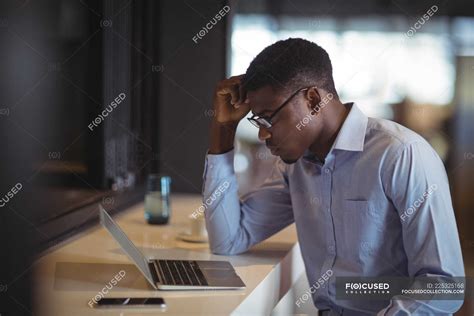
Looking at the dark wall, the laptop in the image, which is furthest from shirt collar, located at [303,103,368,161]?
the dark wall

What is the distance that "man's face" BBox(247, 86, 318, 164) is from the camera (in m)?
1.58

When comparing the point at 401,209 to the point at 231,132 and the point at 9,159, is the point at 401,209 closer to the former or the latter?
the point at 231,132

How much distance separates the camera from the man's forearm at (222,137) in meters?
1.78

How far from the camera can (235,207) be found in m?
1.79

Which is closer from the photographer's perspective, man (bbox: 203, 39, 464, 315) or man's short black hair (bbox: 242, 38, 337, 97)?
man (bbox: 203, 39, 464, 315)

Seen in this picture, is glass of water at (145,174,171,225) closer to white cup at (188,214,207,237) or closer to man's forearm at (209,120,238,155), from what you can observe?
white cup at (188,214,207,237)

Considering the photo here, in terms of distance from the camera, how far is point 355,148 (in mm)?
1567

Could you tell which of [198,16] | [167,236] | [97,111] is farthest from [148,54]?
[167,236]

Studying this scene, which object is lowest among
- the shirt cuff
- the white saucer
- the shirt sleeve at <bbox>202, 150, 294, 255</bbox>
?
the white saucer

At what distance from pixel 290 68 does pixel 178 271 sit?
51 centimetres

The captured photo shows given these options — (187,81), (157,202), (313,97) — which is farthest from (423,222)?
(187,81)

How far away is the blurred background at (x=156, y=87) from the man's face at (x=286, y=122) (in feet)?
1.82

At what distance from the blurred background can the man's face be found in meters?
0.55

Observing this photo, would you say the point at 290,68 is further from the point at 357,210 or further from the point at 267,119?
the point at 357,210
